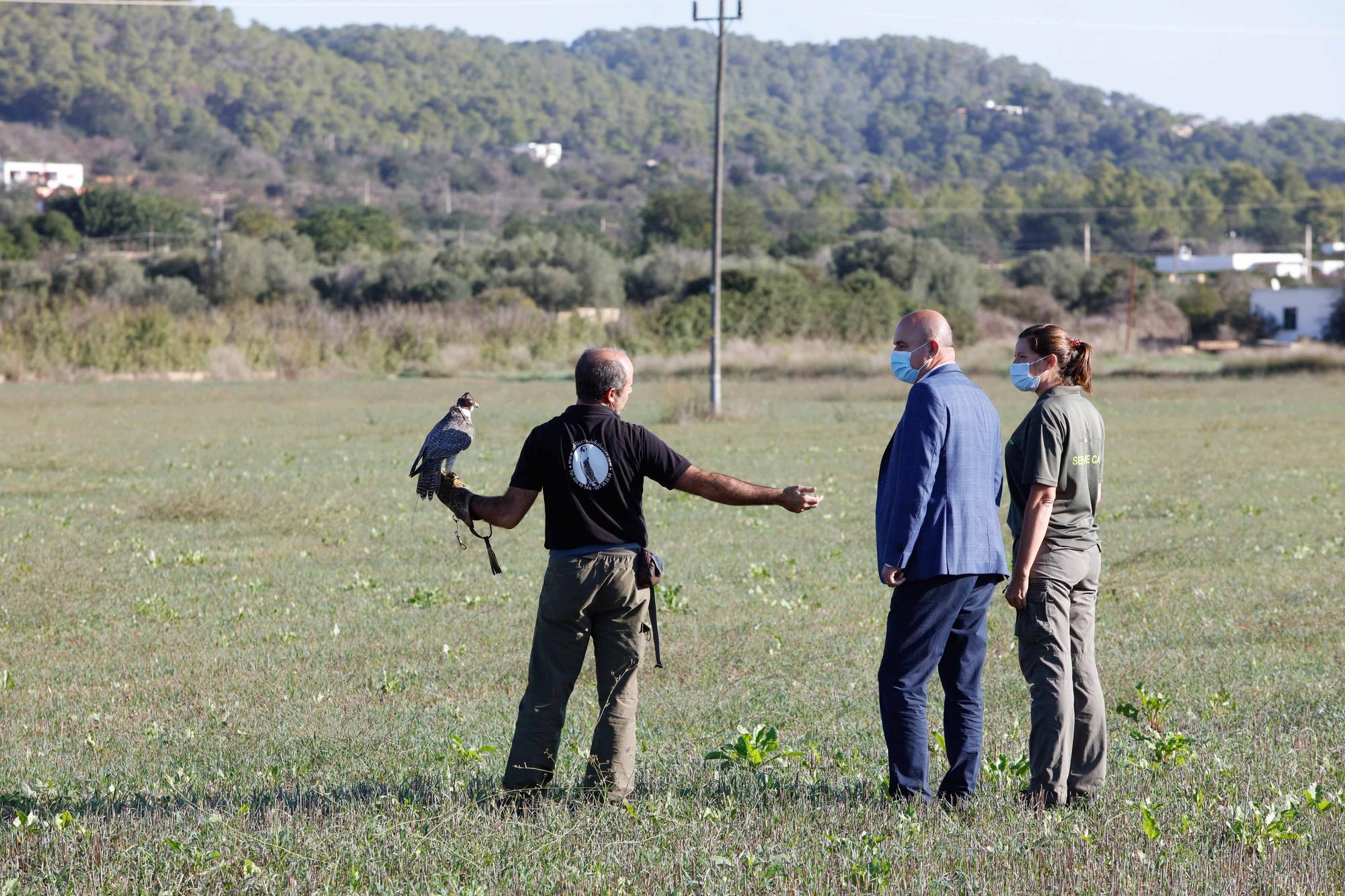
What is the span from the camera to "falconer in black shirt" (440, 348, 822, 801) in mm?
5312

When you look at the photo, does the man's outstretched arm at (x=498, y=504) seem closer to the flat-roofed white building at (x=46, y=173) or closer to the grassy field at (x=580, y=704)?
the grassy field at (x=580, y=704)

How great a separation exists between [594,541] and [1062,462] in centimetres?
184

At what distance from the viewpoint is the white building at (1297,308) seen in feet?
253

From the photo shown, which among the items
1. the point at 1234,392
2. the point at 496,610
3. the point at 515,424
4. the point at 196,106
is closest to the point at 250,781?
the point at 496,610

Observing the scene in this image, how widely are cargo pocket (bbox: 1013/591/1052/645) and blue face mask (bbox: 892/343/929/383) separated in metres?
0.96

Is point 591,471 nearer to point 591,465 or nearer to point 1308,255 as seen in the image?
point 591,465

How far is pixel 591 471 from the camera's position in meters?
5.28

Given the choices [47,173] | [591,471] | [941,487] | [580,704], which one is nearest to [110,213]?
[47,173]

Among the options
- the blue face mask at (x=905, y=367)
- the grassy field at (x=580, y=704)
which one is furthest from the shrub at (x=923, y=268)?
the blue face mask at (x=905, y=367)

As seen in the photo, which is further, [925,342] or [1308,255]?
[1308,255]

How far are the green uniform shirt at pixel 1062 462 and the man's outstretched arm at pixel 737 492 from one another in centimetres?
80

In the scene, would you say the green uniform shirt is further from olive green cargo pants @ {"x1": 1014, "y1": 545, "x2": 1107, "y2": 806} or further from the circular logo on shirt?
the circular logo on shirt

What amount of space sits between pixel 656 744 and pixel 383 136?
631 ft

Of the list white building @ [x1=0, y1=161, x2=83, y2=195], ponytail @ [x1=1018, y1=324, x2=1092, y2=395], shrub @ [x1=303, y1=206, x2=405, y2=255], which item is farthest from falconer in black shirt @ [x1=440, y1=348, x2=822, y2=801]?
white building @ [x1=0, y1=161, x2=83, y2=195]
